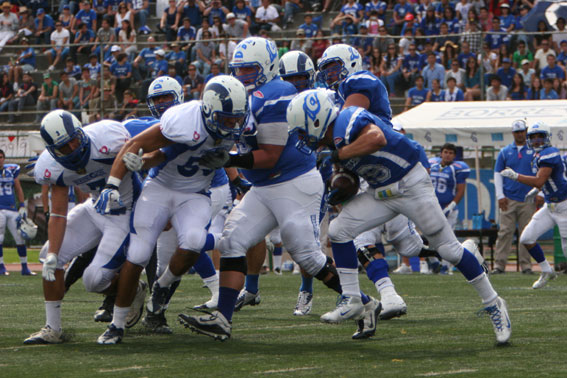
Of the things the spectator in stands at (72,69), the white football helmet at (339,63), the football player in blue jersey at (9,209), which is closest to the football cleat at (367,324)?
the white football helmet at (339,63)

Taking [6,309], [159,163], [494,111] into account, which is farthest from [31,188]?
[159,163]

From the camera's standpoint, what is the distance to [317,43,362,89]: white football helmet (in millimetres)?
7836

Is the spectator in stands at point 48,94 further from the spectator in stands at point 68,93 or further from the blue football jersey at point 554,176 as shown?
the blue football jersey at point 554,176

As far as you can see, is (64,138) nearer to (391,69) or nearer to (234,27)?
(391,69)

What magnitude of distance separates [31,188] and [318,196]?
1423 cm

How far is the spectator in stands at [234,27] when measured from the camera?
20.3m

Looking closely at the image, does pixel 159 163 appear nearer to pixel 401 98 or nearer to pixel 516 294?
pixel 516 294

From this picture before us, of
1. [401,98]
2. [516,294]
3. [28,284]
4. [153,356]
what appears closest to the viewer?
[153,356]

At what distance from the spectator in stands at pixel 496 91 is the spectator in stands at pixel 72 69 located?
770 centimetres

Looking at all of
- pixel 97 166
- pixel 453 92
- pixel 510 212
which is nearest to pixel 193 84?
pixel 453 92

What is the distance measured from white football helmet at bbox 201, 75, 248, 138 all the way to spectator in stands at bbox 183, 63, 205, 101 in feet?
39.2

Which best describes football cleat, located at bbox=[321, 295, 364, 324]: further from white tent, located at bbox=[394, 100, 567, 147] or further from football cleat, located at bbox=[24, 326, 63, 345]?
white tent, located at bbox=[394, 100, 567, 147]

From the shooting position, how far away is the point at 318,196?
6477 mm

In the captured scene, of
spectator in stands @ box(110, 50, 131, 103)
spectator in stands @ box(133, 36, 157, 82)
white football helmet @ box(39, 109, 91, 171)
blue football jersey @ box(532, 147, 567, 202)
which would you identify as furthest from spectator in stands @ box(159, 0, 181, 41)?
white football helmet @ box(39, 109, 91, 171)
